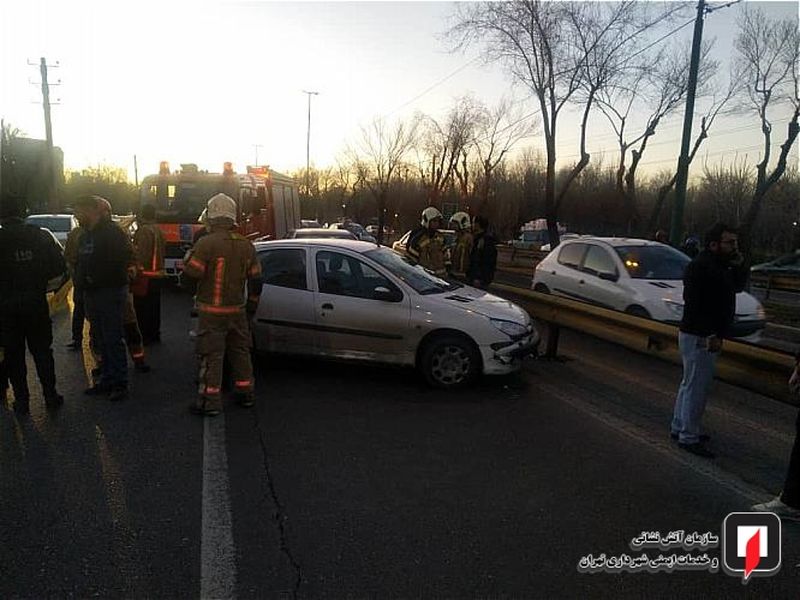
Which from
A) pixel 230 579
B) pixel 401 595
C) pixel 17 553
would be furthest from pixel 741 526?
pixel 17 553

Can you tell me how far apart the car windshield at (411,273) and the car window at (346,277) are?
0.57ft

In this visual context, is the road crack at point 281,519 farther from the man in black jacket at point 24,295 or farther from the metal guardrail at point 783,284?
the metal guardrail at point 783,284

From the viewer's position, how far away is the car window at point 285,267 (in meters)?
6.96

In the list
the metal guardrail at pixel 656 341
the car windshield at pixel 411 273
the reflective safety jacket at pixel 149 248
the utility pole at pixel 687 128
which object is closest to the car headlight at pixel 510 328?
the car windshield at pixel 411 273

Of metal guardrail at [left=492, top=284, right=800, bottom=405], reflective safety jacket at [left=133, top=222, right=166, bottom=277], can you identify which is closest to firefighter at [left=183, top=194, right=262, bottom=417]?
reflective safety jacket at [left=133, top=222, right=166, bottom=277]

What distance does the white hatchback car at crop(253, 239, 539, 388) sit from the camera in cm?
645

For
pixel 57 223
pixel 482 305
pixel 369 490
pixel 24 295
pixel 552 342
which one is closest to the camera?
pixel 369 490

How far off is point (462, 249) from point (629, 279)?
2569mm

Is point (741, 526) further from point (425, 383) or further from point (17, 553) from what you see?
point (17, 553)

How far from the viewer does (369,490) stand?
13.4 ft


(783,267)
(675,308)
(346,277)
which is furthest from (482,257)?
(783,267)

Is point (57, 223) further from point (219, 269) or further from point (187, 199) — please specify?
point (219, 269)

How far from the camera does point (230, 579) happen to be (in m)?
3.07

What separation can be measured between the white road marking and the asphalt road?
1 cm
